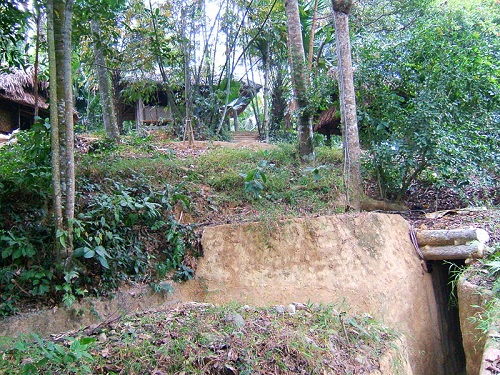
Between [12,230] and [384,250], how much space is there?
4203 mm

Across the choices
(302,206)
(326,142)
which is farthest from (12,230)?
(326,142)

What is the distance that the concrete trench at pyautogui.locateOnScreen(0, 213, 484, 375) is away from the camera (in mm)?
5066

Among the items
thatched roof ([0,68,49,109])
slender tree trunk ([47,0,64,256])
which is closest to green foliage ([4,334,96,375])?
slender tree trunk ([47,0,64,256])

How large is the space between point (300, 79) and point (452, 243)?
11.7ft

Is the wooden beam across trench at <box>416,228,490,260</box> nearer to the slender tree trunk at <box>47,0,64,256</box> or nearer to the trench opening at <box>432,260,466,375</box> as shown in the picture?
the trench opening at <box>432,260,466,375</box>

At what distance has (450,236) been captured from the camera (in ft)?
18.4

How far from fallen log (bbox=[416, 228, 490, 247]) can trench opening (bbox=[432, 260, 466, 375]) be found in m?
0.33

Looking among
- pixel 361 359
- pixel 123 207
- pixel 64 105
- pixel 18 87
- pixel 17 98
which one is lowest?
pixel 361 359

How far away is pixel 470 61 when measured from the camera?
6.71 meters

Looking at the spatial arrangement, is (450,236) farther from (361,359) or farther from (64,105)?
(64,105)

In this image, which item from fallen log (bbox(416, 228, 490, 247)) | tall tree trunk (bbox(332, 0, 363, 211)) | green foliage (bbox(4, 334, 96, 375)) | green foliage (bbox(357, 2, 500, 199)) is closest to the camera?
green foliage (bbox(4, 334, 96, 375))

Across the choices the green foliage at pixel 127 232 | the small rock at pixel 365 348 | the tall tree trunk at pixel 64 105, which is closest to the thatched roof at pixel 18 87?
the green foliage at pixel 127 232

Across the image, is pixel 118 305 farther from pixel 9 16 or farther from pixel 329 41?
pixel 329 41

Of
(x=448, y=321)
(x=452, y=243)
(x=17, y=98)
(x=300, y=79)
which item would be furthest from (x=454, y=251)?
(x=17, y=98)
